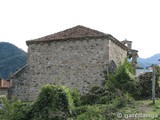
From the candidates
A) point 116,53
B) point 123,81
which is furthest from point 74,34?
point 123,81

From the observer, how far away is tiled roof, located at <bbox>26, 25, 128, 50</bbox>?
80.5 ft

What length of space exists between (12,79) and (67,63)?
159 inches

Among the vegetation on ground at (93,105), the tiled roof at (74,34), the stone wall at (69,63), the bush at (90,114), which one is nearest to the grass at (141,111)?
the vegetation on ground at (93,105)

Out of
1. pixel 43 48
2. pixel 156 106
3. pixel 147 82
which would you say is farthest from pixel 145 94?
pixel 43 48

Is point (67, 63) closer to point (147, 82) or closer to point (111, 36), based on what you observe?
point (111, 36)

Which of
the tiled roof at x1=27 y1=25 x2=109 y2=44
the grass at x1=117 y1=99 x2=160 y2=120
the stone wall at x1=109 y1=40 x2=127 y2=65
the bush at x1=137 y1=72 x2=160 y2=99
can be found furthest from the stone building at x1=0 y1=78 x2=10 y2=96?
the grass at x1=117 y1=99 x2=160 y2=120

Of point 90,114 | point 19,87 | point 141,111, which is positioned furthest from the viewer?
point 19,87

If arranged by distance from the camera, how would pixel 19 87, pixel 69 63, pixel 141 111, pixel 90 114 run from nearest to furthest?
1. pixel 90 114
2. pixel 141 111
3. pixel 69 63
4. pixel 19 87

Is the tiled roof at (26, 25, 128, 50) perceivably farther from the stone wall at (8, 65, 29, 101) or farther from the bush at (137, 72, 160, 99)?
the bush at (137, 72, 160, 99)

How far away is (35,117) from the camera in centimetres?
1812

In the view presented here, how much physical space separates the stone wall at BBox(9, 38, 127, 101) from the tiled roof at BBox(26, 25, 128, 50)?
0.81 feet

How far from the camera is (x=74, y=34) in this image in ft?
83.7

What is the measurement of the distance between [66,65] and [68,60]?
0.36 metres

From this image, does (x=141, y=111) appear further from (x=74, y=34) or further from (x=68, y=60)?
(x=74, y=34)
